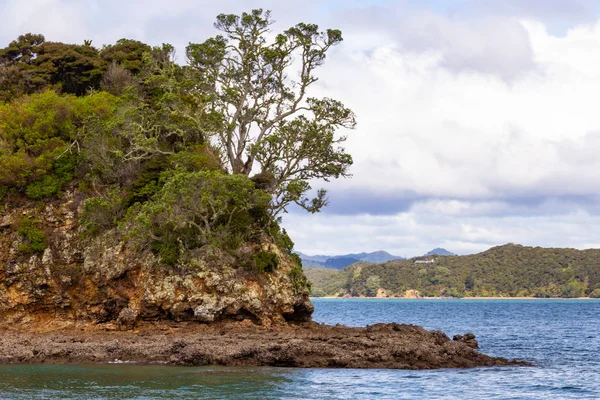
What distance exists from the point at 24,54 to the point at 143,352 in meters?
36.5

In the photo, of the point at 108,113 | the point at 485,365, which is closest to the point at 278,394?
the point at 485,365

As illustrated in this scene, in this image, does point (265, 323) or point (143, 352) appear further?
point (265, 323)

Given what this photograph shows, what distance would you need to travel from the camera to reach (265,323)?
133ft

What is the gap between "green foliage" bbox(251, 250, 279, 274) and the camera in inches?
1645

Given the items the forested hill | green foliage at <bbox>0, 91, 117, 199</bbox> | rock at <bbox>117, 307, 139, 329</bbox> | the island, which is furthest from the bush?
rock at <bbox>117, 307, 139, 329</bbox>

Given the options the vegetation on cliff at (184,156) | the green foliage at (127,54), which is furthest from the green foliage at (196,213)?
the green foliage at (127,54)

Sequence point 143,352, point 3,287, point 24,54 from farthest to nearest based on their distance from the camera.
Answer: point 24,54 < point 3,287 < point 143,352

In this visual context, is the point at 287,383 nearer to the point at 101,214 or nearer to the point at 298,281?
the point at 298,281

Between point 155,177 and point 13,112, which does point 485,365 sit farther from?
point 13,112

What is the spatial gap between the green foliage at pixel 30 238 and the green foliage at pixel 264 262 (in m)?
13.0

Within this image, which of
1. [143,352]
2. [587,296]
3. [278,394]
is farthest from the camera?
[587,296]

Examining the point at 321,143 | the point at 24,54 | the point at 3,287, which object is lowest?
the point at 3,287

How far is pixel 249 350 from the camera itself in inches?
1329

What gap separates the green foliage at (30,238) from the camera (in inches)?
1720
